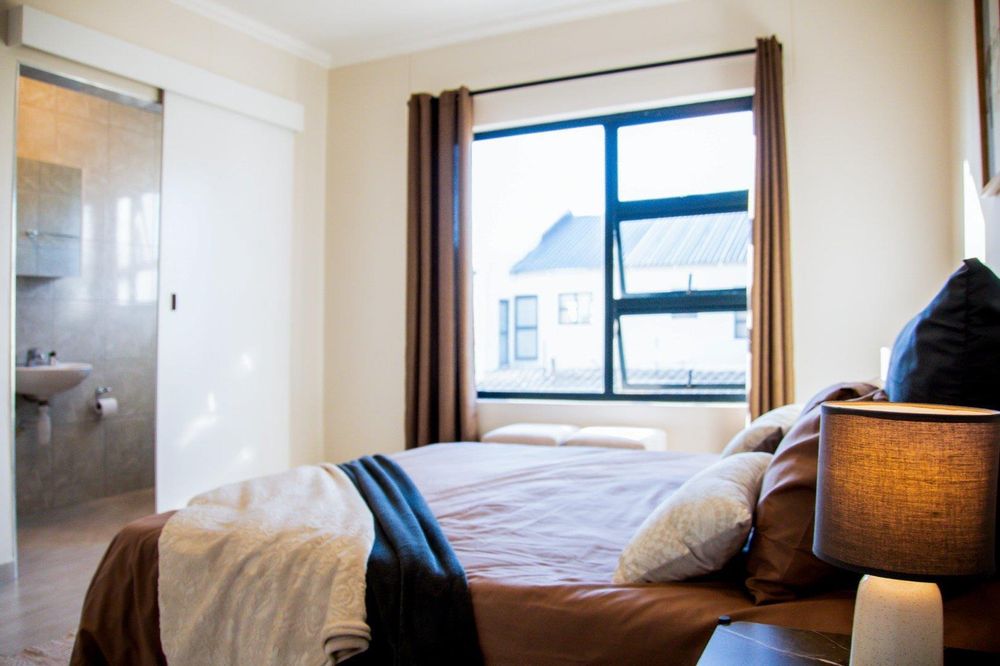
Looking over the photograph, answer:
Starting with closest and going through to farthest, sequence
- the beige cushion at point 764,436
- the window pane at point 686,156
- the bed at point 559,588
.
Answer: the bed at point 559,588, the beige cushion at point 764,436, the window pane at point 686,156

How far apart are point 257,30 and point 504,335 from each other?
247cm

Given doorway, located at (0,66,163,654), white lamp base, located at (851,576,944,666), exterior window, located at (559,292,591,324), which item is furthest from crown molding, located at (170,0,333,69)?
white lamp base, located at (851,576,944,666)

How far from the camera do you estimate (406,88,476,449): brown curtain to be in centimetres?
438

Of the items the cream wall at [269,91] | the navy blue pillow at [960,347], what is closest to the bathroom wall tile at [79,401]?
the cream wall at [269,91]

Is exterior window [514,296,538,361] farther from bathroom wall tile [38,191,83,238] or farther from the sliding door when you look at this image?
bathroom wall tile [38,191,83,238]

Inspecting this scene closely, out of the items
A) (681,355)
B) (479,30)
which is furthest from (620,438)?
(479,30)

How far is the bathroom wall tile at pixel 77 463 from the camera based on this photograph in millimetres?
4660

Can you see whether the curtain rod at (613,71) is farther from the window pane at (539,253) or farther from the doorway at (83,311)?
the doorway at (83,311)

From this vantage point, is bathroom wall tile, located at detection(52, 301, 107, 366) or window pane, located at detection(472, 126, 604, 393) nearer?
window pane, located at detection(472, 126, 604, 393)

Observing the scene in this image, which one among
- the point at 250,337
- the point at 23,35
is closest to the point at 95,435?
the point at 250,337

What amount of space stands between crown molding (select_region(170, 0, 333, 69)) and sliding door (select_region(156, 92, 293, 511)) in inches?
21.9

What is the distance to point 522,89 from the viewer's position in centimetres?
440

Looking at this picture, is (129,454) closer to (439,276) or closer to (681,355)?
(439,276)

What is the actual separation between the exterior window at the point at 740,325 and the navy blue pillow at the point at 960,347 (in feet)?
9.16
